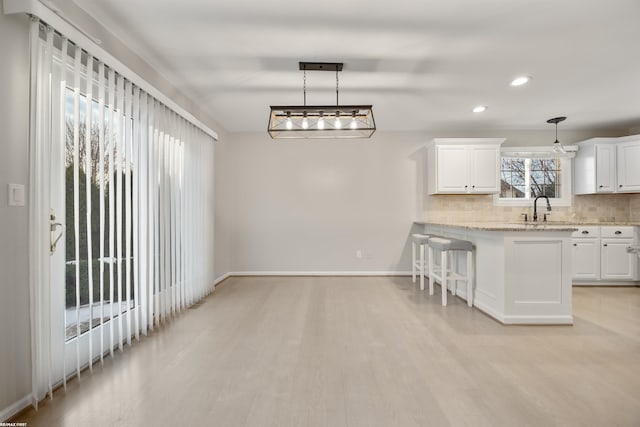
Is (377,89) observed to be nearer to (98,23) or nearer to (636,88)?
(98,23)

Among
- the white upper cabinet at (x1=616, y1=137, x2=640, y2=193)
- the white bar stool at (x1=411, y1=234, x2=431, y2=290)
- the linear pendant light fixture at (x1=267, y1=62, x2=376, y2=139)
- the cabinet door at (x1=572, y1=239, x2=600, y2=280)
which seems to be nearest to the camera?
the linear pendant light fixture at (x1=267, y1=62, x2=376, y2=139)

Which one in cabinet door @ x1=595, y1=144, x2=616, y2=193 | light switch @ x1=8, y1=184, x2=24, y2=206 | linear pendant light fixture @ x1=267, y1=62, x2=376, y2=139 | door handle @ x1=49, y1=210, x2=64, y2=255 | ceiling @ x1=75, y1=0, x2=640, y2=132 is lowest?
door handle @ x1=49, y1=210, x2=64, y2=255

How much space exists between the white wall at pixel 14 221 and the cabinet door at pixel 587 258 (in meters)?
6.29

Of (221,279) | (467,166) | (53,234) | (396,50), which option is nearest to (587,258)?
(467,166)

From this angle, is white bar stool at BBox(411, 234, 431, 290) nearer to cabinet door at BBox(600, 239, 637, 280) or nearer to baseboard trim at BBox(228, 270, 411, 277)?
baseboard trim at BBox(228, 270, 411, 277)

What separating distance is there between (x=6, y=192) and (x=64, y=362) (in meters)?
1.07

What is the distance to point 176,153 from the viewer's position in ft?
11.5

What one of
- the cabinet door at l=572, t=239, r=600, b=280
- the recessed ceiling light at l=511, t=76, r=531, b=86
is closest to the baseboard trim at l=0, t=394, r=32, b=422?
the recessed ceiling light at l=511, t=76, r=531, b=86

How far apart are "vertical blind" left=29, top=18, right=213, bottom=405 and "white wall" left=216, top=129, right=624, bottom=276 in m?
A: 2.07

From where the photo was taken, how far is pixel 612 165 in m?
5.12

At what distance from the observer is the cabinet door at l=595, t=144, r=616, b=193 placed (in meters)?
5.12

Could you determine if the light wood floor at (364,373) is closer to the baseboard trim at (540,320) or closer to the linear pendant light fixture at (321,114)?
the baseboard trim at (540,320)

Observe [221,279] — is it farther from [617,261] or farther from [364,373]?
[617,261]

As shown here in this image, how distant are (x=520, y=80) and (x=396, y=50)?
1676 mm
